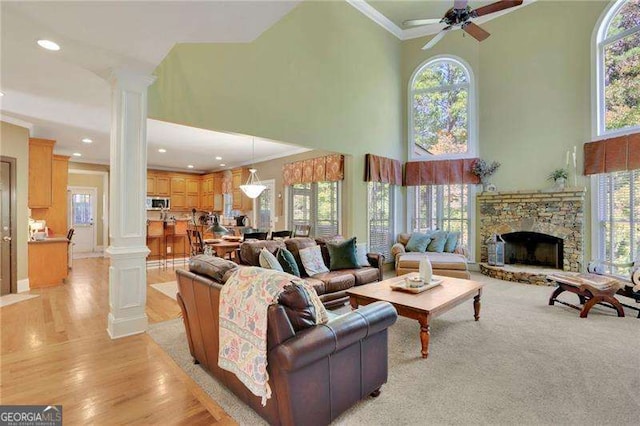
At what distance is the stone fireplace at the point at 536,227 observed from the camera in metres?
5.59

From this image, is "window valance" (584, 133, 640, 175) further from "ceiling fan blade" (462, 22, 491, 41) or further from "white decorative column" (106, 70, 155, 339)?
"white decorative column" (106, 70, 155, 339)

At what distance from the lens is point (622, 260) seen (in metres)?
5.20

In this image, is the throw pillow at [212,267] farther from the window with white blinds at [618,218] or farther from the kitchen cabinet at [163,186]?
the kitchen cabinet at [163,186]

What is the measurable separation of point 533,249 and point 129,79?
7.29 m

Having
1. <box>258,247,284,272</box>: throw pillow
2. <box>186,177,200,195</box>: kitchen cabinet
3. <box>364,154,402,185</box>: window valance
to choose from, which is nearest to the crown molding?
<box>364,154,402,185</box>: window valance

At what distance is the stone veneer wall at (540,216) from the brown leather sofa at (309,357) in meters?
5.22

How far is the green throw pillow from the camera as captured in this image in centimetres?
626

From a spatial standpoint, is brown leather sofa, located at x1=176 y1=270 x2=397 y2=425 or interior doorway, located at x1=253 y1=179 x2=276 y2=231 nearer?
brown leather sofa, located at x1=176 y1=270 x2=397 y2=425

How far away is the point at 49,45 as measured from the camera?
8.58 feet

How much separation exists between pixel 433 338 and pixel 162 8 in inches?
142

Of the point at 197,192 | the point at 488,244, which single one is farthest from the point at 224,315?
the point at 197,192

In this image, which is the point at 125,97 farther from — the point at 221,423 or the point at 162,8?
the point at 221,423

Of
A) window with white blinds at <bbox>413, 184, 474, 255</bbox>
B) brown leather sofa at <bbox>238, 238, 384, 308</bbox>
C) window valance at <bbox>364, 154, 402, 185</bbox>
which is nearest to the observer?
brown leather sofa at <bbox>238, 238, 384, 308</bbox>

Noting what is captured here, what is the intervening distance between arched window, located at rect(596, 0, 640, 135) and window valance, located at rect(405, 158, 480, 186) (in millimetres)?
2163
